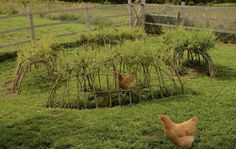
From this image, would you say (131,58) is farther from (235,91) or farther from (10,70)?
(10,70)

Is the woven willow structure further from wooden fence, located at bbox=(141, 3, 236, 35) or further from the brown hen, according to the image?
wooden fence, located at bbox=(141, 3, 236, 35)

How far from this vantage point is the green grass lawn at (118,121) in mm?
5516

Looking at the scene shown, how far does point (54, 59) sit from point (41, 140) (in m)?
3.00

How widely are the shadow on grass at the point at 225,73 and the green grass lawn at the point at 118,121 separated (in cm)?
42

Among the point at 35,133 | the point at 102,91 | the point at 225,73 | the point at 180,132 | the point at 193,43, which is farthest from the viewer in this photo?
the point at 225,73

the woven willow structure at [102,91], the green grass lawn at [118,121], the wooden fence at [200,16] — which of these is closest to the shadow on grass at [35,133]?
the green grass lawn at [118,121]

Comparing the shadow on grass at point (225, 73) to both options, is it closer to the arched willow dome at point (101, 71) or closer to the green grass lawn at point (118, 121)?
the green grass lawn at point (118, 121)

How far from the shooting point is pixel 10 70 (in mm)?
10031

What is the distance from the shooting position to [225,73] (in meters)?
8.94

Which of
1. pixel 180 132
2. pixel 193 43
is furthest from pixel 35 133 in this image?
pixel 193 43

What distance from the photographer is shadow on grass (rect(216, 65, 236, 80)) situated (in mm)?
8587

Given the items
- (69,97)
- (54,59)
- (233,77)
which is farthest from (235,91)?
(54,59)

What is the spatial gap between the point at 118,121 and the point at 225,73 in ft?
12.2

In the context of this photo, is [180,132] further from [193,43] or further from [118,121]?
[193,43]
